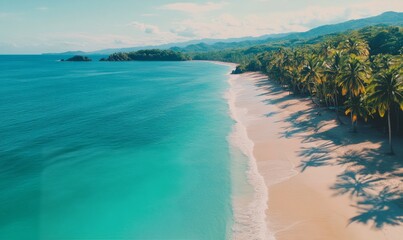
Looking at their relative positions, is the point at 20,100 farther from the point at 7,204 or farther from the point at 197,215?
the point at 197,215

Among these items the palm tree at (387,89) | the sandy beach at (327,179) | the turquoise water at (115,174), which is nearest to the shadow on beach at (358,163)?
the sandy beach at (327,179)

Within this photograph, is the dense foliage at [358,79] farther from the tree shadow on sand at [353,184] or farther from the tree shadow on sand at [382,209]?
the tree shadow on sand at [382,209]

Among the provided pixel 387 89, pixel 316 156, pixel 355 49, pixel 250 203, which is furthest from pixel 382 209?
pixel 355 49

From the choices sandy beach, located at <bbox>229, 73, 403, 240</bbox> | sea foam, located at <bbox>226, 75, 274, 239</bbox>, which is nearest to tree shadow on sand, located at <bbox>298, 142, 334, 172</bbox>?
sandy beach, located at <bbox>229, 73, 403, 240</bbox>

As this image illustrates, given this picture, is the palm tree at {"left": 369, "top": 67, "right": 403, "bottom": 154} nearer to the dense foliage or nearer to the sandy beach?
the dense foliage

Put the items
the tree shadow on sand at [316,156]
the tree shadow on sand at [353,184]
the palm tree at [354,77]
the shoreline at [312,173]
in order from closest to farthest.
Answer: the shoreline at [312,173], the tree shadow on sand at [353,184], the tree shadow on sand at [316,156], the palm tree at [354,77]

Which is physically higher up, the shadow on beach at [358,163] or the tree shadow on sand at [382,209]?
the shadow on beach at [358,163]
